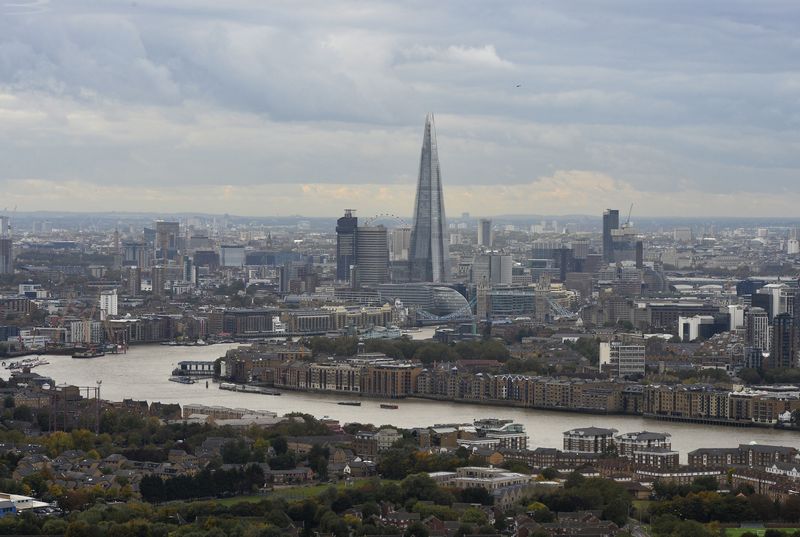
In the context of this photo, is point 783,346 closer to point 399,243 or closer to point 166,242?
point 399,243

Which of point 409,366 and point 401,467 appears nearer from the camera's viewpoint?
point 401,467

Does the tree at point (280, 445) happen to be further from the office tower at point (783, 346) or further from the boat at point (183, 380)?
the office tower at point (783, 346)

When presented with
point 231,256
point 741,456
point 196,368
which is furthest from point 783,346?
point 231,256

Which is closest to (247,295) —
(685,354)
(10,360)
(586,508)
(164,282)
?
(164,282)

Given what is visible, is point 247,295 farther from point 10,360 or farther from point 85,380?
point 85,380

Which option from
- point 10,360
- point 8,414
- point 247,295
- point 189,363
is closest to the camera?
point 8,414

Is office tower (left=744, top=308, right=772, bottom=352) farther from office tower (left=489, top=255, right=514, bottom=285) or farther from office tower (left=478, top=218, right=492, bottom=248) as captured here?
office tower (left=478, top=218, right=492, bottom=248)
